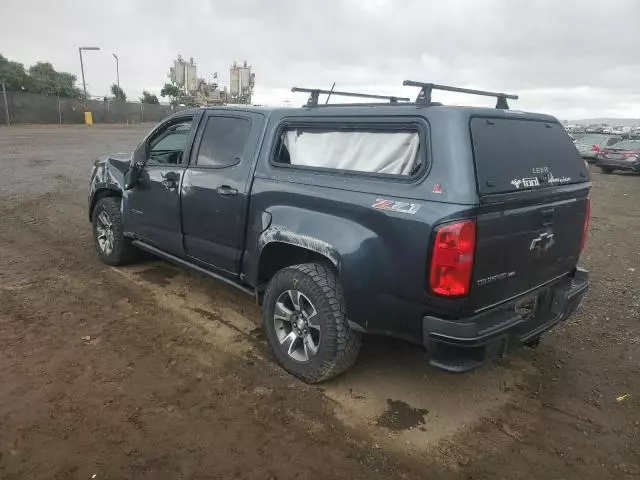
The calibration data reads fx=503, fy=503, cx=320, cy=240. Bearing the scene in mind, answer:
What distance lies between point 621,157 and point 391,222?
2002cm

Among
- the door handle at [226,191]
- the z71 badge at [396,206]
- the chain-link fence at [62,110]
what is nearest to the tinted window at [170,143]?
the door handle at [226,191]

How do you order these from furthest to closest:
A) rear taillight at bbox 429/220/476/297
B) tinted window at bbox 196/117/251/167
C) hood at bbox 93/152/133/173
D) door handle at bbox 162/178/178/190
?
hood at bbox 93/152/133/173 → door handle at bbox 162/178/178/190 → tinted window at bbox 196/117/251/167 → rear taillight at bbox 429/220/476/297

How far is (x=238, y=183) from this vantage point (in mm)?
3777

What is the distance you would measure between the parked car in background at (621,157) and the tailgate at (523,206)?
730 inches

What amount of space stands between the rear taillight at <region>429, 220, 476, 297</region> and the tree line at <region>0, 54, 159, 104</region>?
4795cm

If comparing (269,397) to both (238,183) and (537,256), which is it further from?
(537,256)

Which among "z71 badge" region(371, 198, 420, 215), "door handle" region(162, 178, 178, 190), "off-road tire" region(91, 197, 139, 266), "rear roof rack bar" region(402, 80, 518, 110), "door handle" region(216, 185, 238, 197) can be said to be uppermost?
"rear roof rack bar" region(402, 80, 518, 110)

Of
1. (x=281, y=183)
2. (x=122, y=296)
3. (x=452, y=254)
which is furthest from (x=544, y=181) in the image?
(x=122, y=296)

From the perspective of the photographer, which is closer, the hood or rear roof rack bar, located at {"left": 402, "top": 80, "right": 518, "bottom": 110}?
rear roof rack bar, located at {"left": 402, "top": 80, "right": 518, "bottom": 110}

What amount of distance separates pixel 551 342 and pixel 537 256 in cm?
146

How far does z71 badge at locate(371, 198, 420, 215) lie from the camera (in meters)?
2.71

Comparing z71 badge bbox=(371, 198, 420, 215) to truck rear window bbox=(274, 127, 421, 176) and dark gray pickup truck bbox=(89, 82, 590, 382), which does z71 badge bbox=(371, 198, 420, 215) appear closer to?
dark gray pickup truck bbox=(89, 82, 590, 382)

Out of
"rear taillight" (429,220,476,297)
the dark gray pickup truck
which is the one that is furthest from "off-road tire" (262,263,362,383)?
"rear taillight" (429,220,476,297)

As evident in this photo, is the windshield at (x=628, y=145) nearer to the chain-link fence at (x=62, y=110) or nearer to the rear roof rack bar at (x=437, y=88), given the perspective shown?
the rear roof rack bar at (x=437, y=88)
